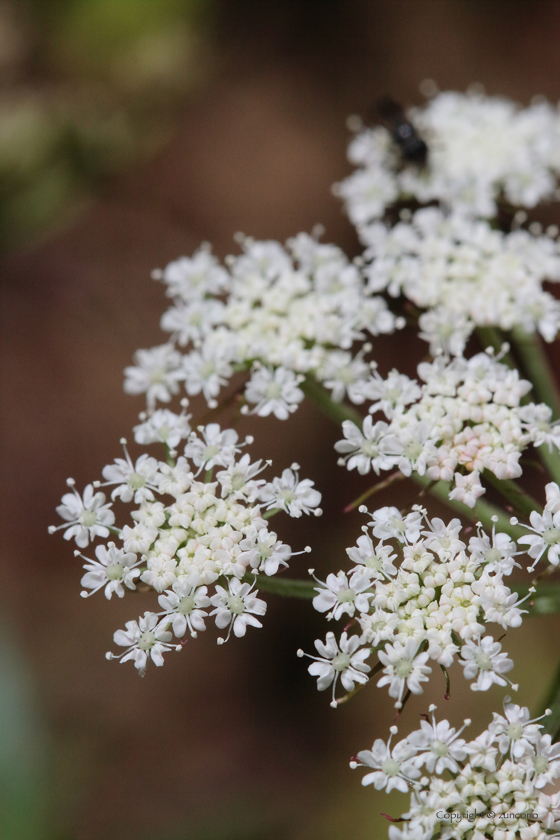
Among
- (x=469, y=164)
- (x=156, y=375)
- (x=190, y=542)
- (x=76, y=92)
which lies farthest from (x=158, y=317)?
(x=190, y=542)

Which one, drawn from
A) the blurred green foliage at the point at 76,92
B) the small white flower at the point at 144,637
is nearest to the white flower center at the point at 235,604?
the small white flower at the point at 144,637

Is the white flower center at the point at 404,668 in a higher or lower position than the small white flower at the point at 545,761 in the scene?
higher

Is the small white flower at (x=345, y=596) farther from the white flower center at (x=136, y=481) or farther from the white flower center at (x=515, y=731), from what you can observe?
the white flower center at (x=136, y=481)

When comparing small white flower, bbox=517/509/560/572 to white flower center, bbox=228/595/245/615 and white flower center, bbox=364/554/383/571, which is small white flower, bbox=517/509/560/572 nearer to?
white flower center, bbox=364/554/383/571

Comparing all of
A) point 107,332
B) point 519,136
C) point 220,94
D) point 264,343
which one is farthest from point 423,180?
point 220,94

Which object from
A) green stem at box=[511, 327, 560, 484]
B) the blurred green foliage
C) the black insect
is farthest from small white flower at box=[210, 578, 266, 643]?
the blurred green foliage

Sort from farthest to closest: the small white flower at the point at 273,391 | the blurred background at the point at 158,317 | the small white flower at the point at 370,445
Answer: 1. the blurred background at the point at 158,317
2. the small white flower at the point at 273,391
3. the small white flower at the point at 370,445

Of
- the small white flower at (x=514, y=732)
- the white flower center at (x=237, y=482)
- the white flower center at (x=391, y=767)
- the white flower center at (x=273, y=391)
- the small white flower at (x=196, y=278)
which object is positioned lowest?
the small white flower at (x=514, y=732)
